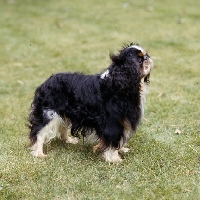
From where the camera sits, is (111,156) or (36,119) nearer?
(111,156)

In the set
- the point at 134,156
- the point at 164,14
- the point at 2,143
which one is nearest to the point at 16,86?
the point at 2,143

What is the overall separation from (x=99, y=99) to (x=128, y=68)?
1.77 ft

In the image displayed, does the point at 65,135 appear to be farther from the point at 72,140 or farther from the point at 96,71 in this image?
the point at 96,71

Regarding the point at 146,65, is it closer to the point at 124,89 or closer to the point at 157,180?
the point at 124,89

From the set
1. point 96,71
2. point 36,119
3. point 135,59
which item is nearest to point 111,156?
point 36,119

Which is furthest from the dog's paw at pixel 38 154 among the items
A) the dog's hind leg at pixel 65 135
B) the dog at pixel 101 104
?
the dog's hind leg at pixel 65 135

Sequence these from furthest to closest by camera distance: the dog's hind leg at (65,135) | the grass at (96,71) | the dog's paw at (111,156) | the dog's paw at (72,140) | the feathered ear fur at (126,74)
→ the dog's paw at (72,140), the dog's hind leg at (65,135), the dog's paw at (111,156), the feathered ear fur at (126,74), the grass at (96,71)

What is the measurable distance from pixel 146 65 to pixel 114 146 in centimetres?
109

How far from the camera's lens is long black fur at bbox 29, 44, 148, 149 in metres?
5.18

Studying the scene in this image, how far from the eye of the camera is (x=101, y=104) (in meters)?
5.30

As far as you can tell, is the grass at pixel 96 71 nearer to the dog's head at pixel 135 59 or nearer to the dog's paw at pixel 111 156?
the dog's paw at pixel 111 156

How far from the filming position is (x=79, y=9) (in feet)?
50.1

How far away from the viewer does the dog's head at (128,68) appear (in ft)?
16.8

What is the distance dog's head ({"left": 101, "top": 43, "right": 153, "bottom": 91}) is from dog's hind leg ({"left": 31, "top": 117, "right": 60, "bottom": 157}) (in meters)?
0.94
